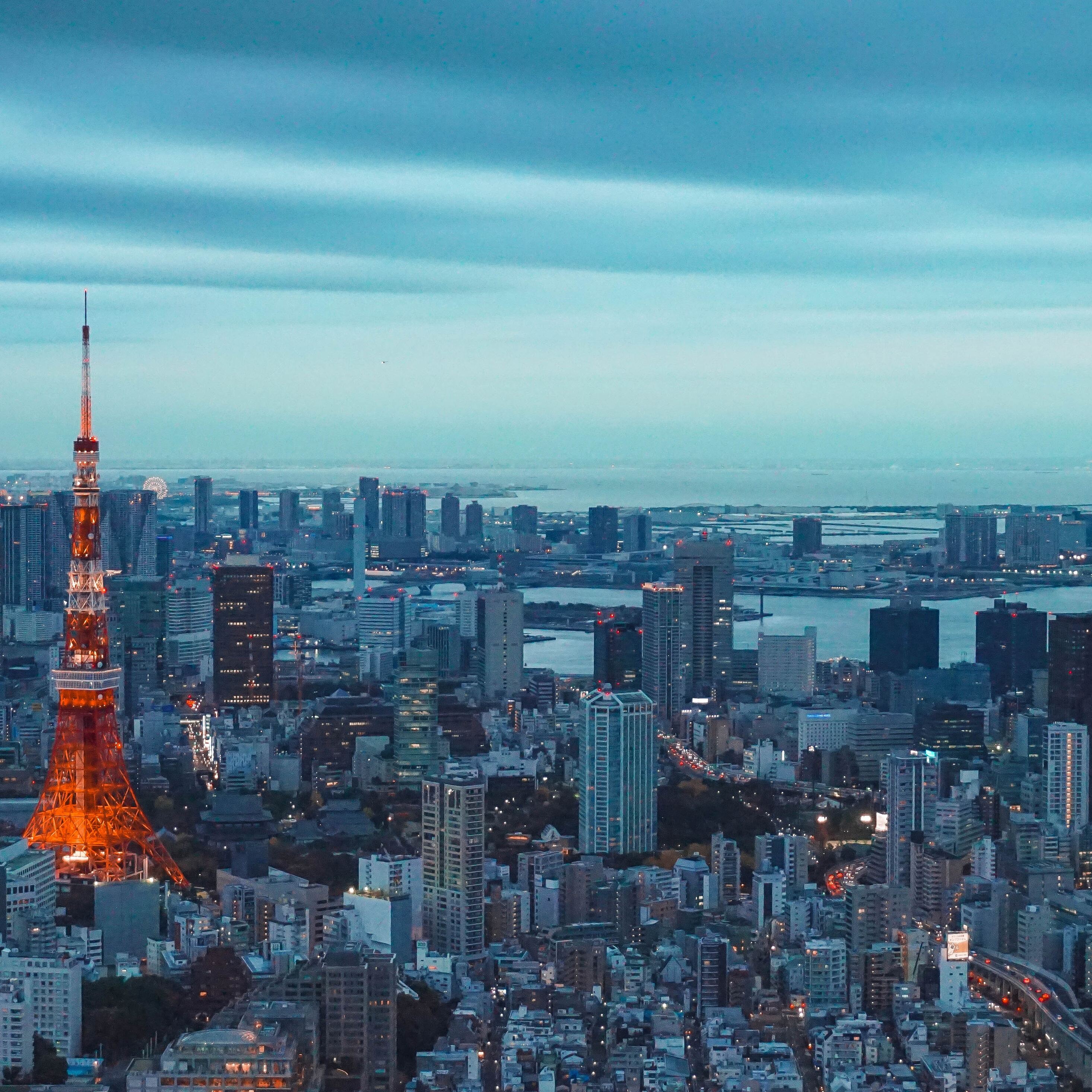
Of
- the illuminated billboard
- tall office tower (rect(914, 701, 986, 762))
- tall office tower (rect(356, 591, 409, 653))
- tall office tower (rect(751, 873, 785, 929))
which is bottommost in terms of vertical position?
tall office tower (rect(751, 873, 785, 929))

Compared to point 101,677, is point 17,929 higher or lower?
lower

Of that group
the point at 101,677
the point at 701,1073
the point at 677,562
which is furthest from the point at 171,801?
the point at 677,562

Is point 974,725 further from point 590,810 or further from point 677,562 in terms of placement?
point 677,562

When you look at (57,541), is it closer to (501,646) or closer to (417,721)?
(501,646)

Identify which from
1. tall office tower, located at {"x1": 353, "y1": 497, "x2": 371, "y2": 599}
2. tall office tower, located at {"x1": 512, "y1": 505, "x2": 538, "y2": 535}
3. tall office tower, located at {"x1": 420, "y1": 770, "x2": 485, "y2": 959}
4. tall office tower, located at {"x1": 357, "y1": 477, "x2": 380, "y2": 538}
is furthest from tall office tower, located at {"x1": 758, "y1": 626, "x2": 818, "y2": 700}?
tall office tower, located at {"x1": 357, "y1": 477, "x2": 380, "y2": 538}

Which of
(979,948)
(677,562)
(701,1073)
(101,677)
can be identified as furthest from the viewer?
(677,562)

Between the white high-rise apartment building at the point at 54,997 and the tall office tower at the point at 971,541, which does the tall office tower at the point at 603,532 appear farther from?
the white high-rise apartment building at the point at 54,997

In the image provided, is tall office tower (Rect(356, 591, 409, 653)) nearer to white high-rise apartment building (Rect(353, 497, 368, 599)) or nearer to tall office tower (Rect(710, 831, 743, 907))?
white high-rise apartment building (Rect(353, 497, 368, 599))
